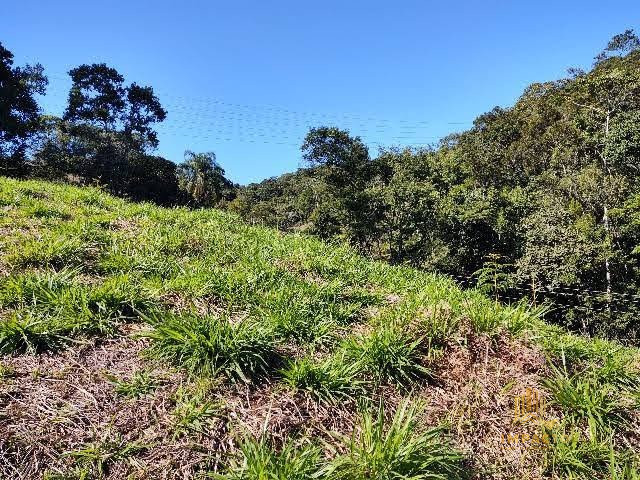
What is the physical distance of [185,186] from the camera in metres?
48.3

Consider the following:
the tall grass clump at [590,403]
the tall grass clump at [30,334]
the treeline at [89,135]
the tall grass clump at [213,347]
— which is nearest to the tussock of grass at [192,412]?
the tall grass clump at [213,347]

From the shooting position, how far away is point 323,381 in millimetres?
3082

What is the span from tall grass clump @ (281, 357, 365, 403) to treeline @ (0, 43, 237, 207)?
90.6 ft

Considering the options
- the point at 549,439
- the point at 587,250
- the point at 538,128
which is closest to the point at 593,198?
the point at 587,250

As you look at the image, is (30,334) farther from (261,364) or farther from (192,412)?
(261,364)

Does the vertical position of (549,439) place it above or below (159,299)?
below

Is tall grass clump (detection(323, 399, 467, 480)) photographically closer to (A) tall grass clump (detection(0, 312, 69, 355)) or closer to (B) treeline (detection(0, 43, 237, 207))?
(A) tall grass clump (detection(0, 312, 69, 355))

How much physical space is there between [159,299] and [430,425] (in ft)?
8.73

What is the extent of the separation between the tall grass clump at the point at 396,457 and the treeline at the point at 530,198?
19.1 meters

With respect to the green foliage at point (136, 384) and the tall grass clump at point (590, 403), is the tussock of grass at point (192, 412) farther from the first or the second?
the tall grass clump at point (590, 403)

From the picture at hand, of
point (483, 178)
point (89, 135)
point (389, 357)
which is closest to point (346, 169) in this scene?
point (483, 178)

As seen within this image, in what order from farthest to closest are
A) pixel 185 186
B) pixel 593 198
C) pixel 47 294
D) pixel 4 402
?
1. pixel 185 186
2. pixel 593 198
3. pixel 47 294
4. pixel 4 402

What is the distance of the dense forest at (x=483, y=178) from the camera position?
87.3 ft

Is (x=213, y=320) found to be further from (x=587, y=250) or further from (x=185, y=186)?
(x=185, y=186)
